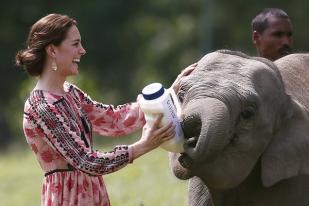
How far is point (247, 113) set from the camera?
27.8ft

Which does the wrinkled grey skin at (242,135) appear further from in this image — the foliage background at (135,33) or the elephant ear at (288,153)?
Result: the foliage background at (135,33)

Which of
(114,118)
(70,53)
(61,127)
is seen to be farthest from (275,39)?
(61,127)

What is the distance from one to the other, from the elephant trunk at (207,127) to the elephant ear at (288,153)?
51 centimetres

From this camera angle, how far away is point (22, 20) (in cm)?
5209

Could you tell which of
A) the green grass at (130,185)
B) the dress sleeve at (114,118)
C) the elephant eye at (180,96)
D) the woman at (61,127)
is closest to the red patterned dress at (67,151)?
the woman at (61,127)

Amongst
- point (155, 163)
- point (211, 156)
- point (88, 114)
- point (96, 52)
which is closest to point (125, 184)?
point (155, 163)

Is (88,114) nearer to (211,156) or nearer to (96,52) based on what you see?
(211,156)

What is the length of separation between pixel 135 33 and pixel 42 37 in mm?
46057

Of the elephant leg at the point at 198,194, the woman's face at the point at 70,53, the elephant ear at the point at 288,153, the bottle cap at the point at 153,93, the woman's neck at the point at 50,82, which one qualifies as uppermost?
the woman's face at the point at 70,53

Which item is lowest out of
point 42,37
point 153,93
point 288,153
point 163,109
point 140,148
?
point 288,153

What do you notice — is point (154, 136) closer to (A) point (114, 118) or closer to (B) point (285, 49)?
(A) point (114, 118)

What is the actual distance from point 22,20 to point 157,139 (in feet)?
145

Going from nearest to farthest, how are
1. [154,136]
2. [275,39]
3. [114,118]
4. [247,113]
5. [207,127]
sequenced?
1. [207,127]
2. [154,136]
3. [247,113]
4. [114,118]
5. [275,39]

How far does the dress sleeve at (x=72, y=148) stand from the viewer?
853 centimetres
